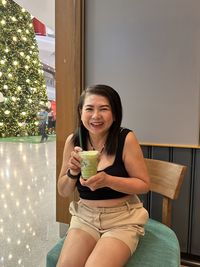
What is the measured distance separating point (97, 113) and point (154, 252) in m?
0.64

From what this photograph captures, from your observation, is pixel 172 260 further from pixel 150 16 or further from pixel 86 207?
pixel 150 16

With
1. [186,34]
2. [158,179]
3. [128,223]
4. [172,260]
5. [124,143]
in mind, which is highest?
[186,34]

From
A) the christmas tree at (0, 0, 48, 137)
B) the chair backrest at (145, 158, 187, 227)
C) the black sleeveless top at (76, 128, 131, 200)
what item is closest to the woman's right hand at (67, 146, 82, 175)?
the black sleeveless top at (76, 128, 131, 200)

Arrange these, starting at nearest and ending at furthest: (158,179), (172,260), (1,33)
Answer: (172,260)
(158,179)
(1,33)

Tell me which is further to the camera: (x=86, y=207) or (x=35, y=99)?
(x=35, y=99)

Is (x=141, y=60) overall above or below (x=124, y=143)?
above

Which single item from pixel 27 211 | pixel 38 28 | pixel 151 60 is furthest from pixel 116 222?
pixel 38 28

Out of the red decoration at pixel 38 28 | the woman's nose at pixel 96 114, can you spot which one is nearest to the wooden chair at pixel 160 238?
the woman's nose at pixel 96 114

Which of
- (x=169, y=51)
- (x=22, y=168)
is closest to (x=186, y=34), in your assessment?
(x=169, y=51)

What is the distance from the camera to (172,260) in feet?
3.80

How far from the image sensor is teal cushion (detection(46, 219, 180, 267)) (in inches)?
44.3

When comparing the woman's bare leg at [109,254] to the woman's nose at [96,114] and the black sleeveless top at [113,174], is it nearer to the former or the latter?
the black sleeveless top at [113,174]

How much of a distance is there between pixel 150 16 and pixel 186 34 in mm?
257

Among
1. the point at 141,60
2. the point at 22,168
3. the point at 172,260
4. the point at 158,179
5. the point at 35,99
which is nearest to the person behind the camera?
the point at 172,260
